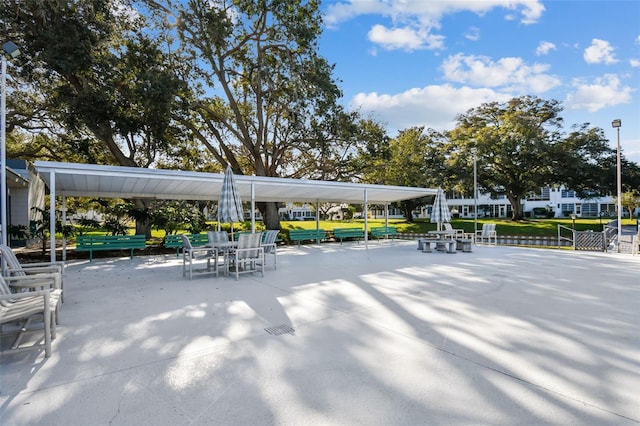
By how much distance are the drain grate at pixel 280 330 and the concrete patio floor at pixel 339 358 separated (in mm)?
63

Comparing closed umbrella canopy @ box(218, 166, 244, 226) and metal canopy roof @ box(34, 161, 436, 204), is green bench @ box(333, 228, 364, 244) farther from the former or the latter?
closed umbrella canopy @ box(218, 166, 244, 226)

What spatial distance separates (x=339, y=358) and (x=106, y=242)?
10112 mm

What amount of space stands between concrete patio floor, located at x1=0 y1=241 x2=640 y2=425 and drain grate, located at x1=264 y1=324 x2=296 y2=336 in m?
0.06

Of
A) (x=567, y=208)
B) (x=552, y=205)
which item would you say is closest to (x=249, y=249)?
(x=552, y=205)

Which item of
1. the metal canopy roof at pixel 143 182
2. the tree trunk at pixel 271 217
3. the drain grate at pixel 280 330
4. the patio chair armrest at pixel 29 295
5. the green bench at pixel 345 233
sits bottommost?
the drain grate at pixel 280 330

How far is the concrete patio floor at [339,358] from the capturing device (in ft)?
7.47

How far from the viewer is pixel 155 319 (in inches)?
172

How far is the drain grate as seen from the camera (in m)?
3.84

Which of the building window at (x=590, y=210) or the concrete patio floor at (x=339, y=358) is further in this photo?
the building window at (x=590, y=210)

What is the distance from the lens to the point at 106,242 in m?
10.4

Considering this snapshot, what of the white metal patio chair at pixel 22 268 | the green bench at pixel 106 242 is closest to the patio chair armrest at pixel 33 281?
the white metal patio chair at pixel 22 268

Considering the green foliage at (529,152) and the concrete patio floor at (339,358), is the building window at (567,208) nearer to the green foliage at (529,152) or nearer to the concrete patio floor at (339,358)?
the green foliage at (529,152)

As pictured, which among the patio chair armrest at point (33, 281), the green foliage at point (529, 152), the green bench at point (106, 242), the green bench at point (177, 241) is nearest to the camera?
the patio chair armrest at point (33, 281)

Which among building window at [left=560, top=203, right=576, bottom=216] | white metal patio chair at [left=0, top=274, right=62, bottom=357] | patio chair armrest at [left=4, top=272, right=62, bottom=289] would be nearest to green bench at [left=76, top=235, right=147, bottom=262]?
patio chair armrest at [left=4, top=272, right=62, bottom=289]
